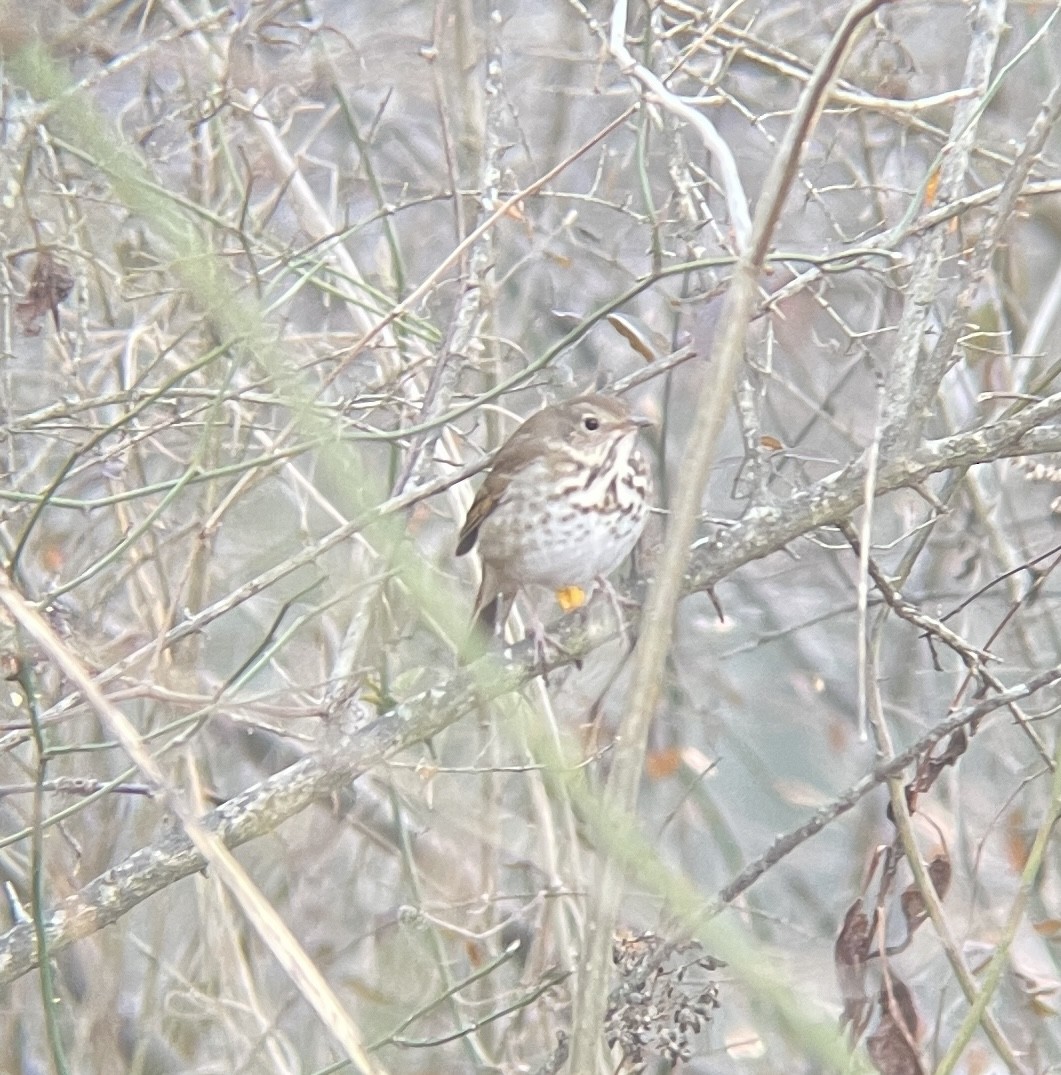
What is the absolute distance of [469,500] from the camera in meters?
3.64

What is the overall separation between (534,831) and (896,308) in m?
1.69

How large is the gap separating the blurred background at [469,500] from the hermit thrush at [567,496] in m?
0.12

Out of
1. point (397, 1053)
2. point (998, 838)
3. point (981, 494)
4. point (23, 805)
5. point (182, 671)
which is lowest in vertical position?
point (998, 838)

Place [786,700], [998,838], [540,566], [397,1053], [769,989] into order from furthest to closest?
[786,700] < [998,838] < [397,1053] < [540,566] < [769,989]

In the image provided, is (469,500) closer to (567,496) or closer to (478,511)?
(478,511)

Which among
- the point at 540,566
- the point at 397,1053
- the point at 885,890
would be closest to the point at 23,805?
the point at 397,1053

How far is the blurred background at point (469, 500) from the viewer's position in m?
2.49

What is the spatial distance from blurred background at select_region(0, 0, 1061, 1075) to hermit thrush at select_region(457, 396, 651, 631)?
0.12 metres

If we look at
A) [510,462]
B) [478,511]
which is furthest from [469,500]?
[510,462]

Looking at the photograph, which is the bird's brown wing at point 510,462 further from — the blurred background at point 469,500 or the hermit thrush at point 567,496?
the blurred background at point 469,500

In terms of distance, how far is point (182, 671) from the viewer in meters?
3.37

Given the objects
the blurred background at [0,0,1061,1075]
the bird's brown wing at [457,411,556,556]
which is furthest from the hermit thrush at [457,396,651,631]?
the blurred background at [0,0,1061,1075]

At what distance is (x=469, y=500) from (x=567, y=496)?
0.41 meters

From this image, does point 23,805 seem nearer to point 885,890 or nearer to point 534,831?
point 534,831
